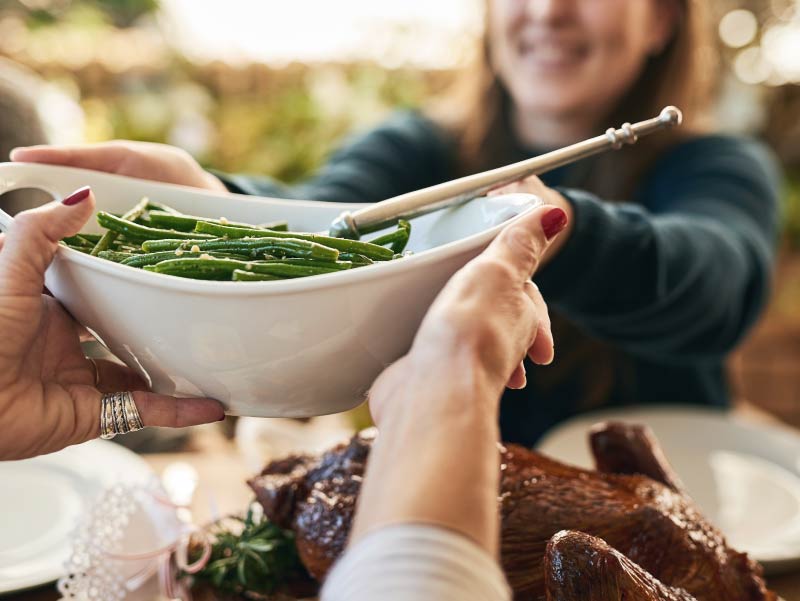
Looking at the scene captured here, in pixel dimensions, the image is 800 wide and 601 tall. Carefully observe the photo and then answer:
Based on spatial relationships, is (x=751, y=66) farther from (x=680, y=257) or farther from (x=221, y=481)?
(x=221, y=481)

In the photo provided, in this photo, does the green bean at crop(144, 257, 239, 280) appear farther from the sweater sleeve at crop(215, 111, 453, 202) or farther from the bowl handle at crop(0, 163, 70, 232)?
the sweater sleeve at crop(215, 111, 453, 202)

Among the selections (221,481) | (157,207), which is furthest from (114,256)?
(221,481)

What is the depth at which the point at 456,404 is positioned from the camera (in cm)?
59

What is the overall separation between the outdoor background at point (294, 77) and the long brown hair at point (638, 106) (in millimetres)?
1238

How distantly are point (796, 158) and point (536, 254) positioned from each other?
3782mm

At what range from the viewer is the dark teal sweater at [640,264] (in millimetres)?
1281

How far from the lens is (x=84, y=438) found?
2.77ft

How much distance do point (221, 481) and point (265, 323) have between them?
0.74 meters

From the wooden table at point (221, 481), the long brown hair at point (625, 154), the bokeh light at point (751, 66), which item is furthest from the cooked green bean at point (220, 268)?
the bokeh light at point (751, 66)

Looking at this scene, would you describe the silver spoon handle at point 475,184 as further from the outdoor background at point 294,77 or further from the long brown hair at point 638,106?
the outdoor background at point 294,77

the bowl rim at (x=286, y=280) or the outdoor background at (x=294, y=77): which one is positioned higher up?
→ the bowl rim at (x=286, y=280)

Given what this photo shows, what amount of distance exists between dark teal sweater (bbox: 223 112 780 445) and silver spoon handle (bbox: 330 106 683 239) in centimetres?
30

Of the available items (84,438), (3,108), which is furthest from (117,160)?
(3,108)

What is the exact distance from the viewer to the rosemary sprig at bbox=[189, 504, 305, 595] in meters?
1.01
